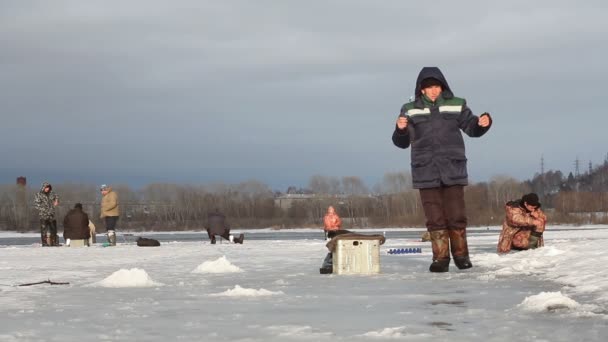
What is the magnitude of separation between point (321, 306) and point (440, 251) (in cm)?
339

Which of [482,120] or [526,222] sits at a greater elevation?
[482,120]

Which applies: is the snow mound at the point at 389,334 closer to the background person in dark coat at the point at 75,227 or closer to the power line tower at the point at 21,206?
the background person in dark coat at the point at 75,227

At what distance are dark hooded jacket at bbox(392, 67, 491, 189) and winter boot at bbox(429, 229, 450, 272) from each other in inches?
20.1

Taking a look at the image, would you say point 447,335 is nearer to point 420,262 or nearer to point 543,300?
point 543,300

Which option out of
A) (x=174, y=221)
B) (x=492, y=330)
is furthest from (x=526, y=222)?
(x=174, y=221)

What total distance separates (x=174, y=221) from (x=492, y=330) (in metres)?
123

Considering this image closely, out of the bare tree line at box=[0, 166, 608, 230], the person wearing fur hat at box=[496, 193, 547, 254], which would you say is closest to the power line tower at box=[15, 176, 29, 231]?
the bare tree line at box=[0, 166, 608, 230]

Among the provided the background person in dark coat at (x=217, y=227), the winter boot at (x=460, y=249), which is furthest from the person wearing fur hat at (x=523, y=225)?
the background person in dark coat at (x=217, y=227)

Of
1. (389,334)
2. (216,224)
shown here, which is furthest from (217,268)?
(216,224)

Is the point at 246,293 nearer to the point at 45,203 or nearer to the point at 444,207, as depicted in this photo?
the point at 444,207

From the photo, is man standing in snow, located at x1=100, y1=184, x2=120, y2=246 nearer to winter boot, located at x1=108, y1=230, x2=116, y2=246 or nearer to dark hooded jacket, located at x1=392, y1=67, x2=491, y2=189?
winter boot, located at x1=108, y1=230, x2=116, y2=246

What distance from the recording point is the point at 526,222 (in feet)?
36.1

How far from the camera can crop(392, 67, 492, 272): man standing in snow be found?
332 inches

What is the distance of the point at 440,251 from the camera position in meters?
8.39
